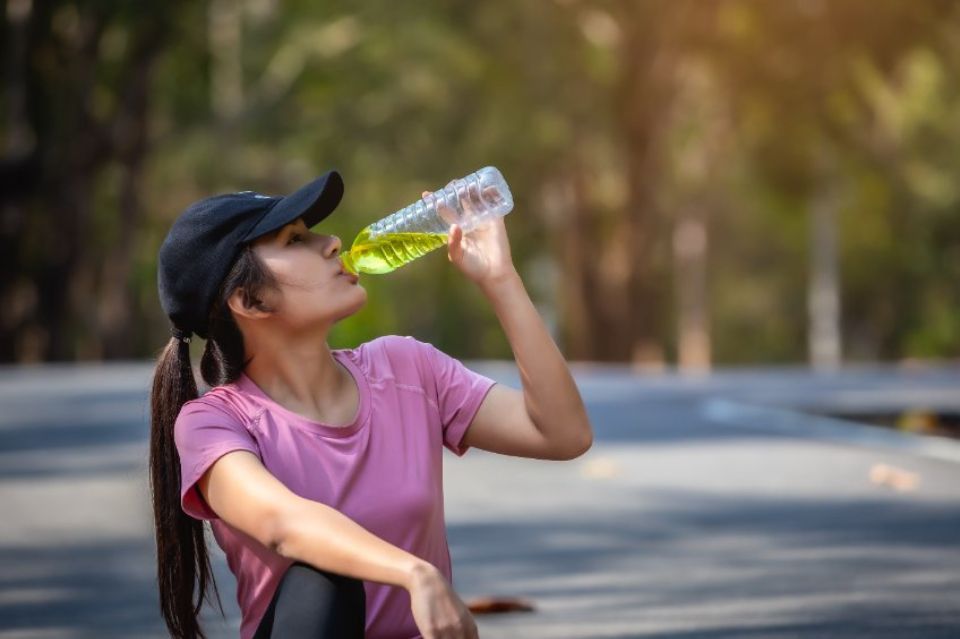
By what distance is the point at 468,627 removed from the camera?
3594mm

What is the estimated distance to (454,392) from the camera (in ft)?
15.1

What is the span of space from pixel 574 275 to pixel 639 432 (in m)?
24.2

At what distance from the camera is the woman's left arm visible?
14.1 feet

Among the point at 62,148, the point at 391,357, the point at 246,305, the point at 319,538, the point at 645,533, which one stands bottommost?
the point at 645,533

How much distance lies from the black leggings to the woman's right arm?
0.05m

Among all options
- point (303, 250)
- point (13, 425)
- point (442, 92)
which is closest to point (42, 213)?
point (442, 92)

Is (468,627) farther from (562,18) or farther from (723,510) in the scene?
(562,18)

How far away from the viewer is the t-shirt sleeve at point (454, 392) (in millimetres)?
4602

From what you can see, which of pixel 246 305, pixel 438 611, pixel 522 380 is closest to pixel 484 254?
pixel 522 380

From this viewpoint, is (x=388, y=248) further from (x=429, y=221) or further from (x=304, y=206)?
(x=304, y=206)

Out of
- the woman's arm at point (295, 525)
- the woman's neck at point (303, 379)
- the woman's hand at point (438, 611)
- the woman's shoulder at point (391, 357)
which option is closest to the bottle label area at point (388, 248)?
the woman's shoulder at point (391, 357)

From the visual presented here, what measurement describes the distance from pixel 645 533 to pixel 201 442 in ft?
23.8

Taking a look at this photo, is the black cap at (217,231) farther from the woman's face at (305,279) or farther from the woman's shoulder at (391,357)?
the woman's shoulder at (391,357)

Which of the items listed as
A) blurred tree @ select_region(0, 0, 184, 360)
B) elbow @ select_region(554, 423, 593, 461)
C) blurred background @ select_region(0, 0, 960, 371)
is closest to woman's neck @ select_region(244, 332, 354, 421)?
elbow @ select_region(554, 423, 593, 461)
